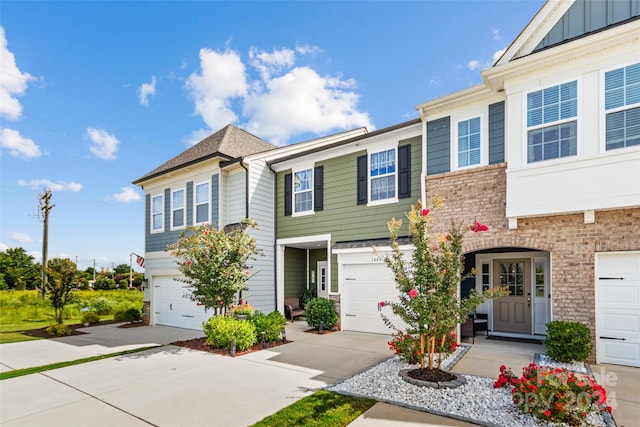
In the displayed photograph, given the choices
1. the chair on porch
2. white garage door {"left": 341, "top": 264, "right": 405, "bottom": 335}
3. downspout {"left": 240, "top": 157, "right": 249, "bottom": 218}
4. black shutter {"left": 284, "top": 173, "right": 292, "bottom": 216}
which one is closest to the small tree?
downspout {"left": 240, "top": 157, "right": 249, "bottom": 218}

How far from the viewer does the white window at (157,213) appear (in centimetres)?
1423

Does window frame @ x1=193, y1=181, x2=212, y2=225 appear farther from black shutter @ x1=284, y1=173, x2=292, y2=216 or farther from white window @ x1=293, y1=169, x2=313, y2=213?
white window @ x1=293, y1=169, x2=313, y2=213

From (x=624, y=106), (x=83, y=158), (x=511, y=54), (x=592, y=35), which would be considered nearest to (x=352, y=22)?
(x=511, y=54)

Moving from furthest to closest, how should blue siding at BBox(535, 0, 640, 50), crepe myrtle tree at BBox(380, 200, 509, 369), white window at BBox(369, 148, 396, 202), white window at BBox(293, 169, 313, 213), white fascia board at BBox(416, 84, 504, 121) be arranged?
1. white window at BBox(293, 169, 313, 213)
2. white window at BBox(369, 148, 396, 202)
3. white fascia board at BBox(416, 84, 504, 121)
4. blue siding at BBox(535, 0, 640, 50)
5. crepe myrtle tree at BBox(380, 200, 509, 369)

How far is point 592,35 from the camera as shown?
6.64m

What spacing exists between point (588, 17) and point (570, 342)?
666 centimetres

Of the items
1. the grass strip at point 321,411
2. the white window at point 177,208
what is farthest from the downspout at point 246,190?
the grass strip at point 321,411

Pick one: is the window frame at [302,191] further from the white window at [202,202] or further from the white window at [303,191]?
the white window at [202,202]

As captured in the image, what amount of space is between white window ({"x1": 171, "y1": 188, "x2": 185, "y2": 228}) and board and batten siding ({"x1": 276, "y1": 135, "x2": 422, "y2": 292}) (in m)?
4.24

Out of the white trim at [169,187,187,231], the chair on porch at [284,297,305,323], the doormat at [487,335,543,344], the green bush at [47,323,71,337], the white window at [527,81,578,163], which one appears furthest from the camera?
the white trim at [169,187,187,231]

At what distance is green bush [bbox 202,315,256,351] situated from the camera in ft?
26.4

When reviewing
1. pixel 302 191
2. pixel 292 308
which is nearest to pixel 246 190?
pixel 302 191

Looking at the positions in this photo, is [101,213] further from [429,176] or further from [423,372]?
[423,372]

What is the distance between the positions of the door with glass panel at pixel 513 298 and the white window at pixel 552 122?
410 cm
